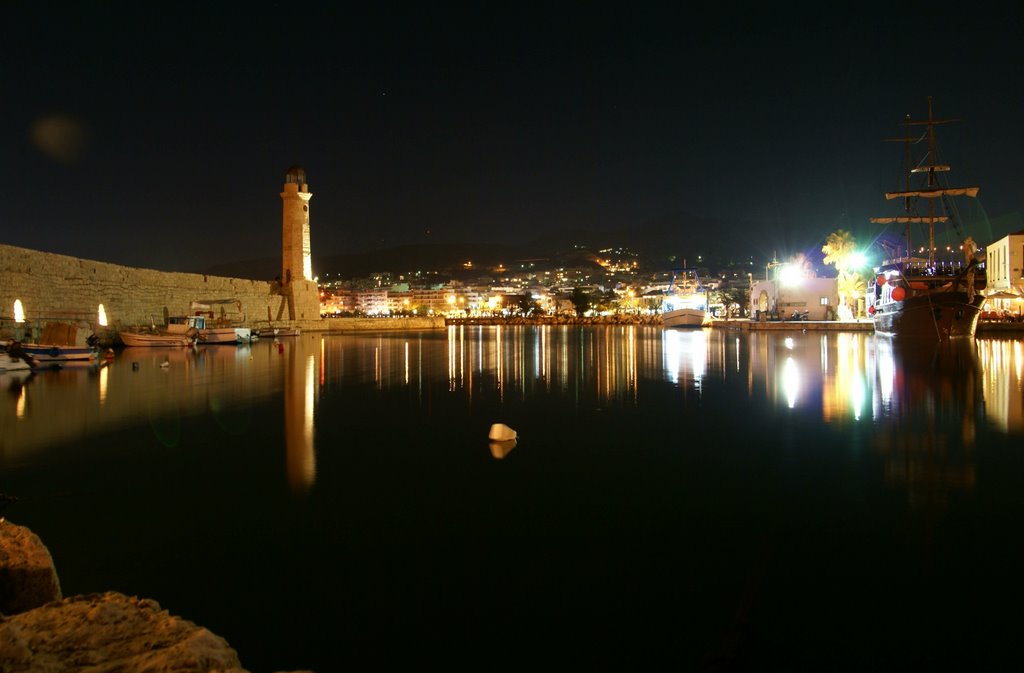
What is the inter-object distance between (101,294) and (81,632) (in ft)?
86.0

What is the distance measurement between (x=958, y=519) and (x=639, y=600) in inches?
102

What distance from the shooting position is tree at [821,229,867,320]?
152 feet

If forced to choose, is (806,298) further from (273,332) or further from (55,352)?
(55,352)

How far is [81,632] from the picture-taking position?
2311 mm

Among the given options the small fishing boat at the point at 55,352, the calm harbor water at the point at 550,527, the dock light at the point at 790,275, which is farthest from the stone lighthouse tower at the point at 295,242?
the dock light at the point at 790,275

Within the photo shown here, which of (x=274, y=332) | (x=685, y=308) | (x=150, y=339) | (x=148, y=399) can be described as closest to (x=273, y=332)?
(x=274, y=332)

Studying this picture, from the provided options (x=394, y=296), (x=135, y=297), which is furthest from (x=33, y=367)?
(x=394, y=296)

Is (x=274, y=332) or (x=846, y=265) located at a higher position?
(x=846, y=265)

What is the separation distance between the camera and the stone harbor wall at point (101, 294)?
65.0 feet

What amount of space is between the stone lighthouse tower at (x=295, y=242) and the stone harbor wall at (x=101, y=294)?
4.82 ft

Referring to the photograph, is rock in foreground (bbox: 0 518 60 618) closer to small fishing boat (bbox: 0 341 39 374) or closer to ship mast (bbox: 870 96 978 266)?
small fishing boat (bbox: 0 341 39 374)

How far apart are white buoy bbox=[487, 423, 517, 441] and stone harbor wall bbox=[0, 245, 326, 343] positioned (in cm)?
1478

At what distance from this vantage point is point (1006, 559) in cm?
395

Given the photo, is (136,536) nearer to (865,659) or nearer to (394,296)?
(865,659)
